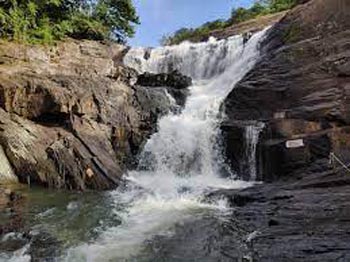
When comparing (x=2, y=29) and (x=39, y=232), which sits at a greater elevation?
(x=2, y=29)

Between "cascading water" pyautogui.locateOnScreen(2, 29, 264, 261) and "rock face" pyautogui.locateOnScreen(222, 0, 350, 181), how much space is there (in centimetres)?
104

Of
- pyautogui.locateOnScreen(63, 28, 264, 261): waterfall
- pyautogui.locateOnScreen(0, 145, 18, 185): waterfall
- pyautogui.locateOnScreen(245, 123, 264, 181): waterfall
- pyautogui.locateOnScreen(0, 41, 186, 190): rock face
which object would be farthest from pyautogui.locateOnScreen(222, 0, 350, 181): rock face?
pyautogui.locateOnScreen(0, 145, 18, 185): waterfall

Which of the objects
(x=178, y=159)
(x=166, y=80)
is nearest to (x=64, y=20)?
(x=166, y=80)

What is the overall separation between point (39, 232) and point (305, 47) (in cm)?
1171

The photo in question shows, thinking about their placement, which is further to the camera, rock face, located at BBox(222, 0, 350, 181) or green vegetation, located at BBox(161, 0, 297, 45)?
green vegetation, located at BBox(161, 0, 297, 45)

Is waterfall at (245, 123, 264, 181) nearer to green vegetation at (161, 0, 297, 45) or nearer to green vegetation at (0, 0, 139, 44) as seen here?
green vegetation at (0, 0, 139, 44)

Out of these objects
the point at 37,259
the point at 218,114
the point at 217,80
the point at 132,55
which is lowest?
the point at 37,259

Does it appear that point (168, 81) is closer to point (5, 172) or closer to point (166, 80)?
point (166, 80)

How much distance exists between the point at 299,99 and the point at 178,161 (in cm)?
456

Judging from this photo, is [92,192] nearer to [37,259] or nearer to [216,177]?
[216,177]

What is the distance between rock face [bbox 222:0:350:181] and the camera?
15.2 m

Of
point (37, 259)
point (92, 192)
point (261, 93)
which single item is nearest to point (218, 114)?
point (261, 93)

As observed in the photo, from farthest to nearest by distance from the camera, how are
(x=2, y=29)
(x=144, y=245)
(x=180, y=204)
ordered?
1. (x=2, y=29)
2. (x=180, y=204)
3. (x=144, y=245)

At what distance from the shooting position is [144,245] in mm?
9781
